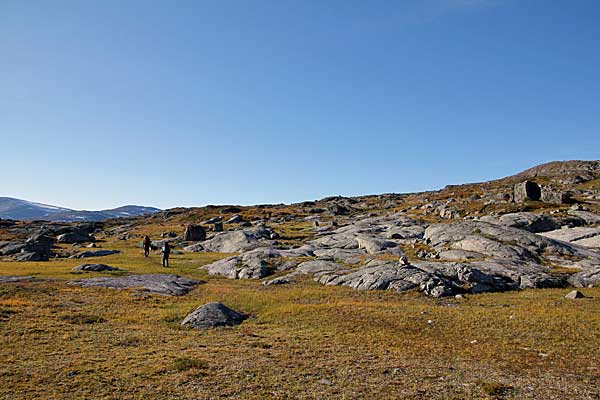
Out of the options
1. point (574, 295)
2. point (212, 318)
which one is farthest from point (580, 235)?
point (212, 318)

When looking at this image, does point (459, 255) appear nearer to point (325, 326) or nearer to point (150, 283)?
point (325, 326)

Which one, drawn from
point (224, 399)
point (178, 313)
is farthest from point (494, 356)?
point (178, 313)

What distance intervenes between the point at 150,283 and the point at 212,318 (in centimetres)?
2021

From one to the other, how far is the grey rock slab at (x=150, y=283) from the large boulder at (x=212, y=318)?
41.9ft

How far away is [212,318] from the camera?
3062 centimetres

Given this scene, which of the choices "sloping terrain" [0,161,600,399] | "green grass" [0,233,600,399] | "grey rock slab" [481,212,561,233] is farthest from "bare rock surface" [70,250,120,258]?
"grey rock slab" [481,212,561,233]

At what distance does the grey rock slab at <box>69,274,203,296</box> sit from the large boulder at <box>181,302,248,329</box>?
12779mm

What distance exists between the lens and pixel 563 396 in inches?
633

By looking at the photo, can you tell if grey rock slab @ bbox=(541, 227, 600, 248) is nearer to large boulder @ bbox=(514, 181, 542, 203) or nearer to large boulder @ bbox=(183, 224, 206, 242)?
large boulder @ bbox=(514, 181, 542, 203)

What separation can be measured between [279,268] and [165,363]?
3856 centimetres

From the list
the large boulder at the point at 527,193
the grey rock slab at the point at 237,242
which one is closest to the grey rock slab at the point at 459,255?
the grey rock slab at the point at 237,242

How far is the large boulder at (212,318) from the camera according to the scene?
97.8 feet

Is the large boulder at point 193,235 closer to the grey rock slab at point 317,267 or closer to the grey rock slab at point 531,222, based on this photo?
the grey rock slab at point 317,267

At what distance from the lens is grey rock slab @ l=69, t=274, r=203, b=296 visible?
4459 centimetres
